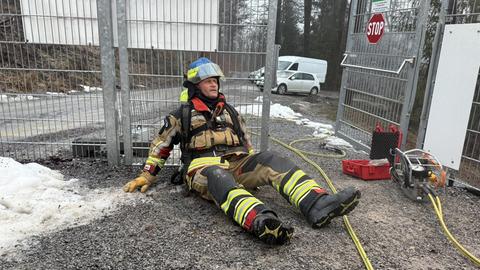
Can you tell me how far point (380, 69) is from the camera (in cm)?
541

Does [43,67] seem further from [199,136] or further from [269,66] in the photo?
[269,66]

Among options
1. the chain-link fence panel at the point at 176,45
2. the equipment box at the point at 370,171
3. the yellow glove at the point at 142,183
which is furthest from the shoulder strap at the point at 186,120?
the equipment box at the point at 370,171

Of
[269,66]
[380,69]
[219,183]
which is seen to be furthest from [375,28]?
[219,183]

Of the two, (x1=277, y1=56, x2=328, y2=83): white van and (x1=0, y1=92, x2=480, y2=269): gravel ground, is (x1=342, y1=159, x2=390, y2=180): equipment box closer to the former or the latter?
(x1=0, y1=92, x2=480, y2=269): gravel ground

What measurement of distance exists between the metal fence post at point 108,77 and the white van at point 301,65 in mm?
16723

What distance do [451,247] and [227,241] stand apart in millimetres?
1791

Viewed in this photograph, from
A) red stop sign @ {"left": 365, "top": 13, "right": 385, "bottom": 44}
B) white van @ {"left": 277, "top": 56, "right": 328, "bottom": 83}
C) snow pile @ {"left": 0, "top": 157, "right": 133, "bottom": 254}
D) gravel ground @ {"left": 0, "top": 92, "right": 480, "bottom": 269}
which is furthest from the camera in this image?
white van @ {"left": 277, "top": 56, "right": 328, "bottom": 83}

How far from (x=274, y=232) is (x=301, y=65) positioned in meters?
20.7

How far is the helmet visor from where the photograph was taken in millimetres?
3781

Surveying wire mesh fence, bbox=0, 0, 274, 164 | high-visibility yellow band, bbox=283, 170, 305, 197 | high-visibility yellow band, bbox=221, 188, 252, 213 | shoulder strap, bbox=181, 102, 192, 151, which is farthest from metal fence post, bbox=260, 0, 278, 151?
high-visibility yellow band, bbox=221, 188, 252, 213

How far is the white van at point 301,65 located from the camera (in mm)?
21656

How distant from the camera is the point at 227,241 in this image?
2998mm

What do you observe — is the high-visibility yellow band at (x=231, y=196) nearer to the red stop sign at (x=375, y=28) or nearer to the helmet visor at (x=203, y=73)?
the helmet visor at (x=203, y=73)

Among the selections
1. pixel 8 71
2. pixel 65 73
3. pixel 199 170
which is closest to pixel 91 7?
pixel 65 73
